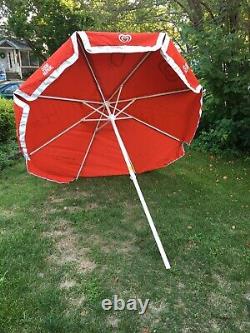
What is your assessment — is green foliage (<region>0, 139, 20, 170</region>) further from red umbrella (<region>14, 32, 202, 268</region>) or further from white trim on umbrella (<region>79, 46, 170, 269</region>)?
white trim on umbrella (<region>79, 46, 170, 269</region>)

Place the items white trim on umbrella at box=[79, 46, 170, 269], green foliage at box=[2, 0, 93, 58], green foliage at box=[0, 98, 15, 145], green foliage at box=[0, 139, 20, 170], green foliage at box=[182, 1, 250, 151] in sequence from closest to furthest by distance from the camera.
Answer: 1. white trim on umbrella at box=[79, 46, 170, 269]
2. green foliage at box=[182, 1, 250, 151]
3. green foliage at box=[0, 139, 20, 170]
4. green foliage at box=[0, 98, 15, 145]
5. green foliage at box=[2, 0, 93, 58]

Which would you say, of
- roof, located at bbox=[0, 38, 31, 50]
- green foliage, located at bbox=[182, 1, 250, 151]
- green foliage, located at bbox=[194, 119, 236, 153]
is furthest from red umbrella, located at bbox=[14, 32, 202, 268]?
roof, located at bbox=[0, 38, 31, 50]

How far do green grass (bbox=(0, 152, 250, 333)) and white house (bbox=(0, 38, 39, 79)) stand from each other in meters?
38.7

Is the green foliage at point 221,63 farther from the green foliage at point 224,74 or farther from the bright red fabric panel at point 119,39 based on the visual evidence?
the bright red fabric panel at point 119,39

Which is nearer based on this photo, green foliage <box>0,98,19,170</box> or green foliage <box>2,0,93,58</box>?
green foliage <box>0,98,19,170</box>

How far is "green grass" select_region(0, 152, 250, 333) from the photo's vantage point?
3602 millimetres

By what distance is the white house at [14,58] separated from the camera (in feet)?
140

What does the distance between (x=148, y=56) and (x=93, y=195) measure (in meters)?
2.36

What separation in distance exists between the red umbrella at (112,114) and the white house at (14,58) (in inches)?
1533

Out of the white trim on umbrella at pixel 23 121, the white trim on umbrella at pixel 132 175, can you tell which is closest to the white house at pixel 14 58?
the white trim on umbrella at pixel 132 175

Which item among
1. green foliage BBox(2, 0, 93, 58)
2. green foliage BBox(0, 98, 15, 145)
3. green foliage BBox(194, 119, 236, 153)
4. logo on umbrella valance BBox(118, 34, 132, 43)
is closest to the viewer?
logo on umbrella valance BBox(118, 34, 132, 43)

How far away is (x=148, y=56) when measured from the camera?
523cm

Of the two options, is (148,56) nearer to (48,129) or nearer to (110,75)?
(110,75)

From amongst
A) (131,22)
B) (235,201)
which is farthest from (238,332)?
(131,22)
